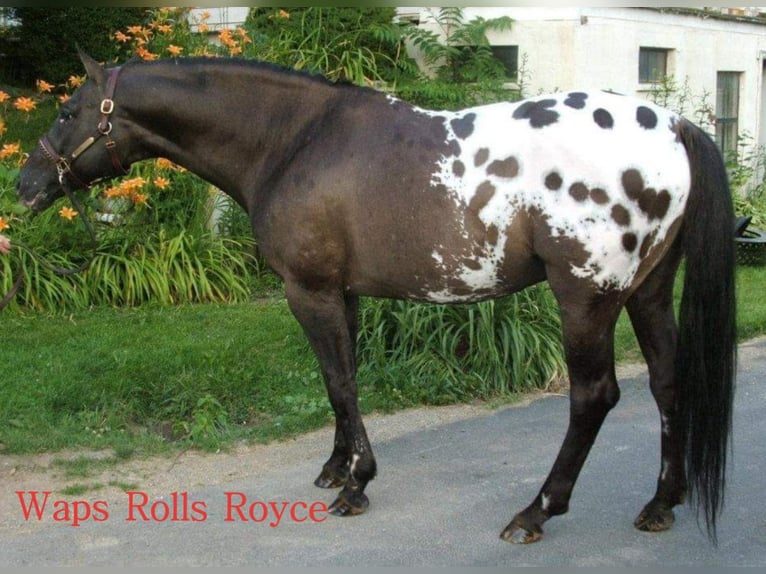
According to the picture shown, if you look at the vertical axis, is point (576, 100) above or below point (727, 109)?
above

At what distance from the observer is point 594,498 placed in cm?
467

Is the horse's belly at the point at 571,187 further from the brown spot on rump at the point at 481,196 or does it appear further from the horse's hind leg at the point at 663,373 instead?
the horse's hind leg at the point at 663,373

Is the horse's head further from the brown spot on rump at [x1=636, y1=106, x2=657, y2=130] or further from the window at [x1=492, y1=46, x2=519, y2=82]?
the window at [x1=492, y1=46, x2=519, y2=82]

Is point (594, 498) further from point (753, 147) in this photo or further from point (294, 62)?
point (753, 147)

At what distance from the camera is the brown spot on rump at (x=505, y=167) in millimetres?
3980

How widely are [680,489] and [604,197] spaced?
58.0 inches

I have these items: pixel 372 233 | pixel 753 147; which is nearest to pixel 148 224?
pixel 372 233

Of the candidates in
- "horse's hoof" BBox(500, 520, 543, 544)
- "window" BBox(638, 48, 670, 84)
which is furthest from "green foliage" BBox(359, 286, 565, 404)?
"window" BBox(638, 48, 670, 84)

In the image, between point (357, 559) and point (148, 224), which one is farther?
point (148, 224)

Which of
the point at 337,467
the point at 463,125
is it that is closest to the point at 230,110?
the point at 463,125

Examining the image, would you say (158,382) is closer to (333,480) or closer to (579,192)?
(333,480)

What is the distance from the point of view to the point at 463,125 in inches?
165

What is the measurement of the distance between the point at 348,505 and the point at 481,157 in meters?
1.78

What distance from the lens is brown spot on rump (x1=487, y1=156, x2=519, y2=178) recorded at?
3980mm
